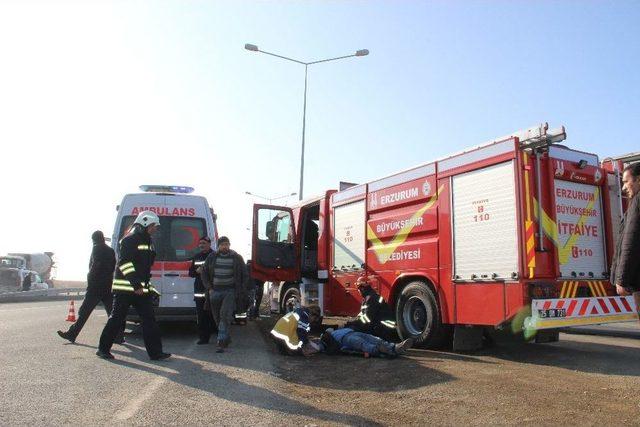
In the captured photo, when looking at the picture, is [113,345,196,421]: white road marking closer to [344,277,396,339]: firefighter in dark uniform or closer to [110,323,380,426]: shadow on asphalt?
[110,323,380,426]: shadow on asphalt

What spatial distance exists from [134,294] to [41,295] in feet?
75.0

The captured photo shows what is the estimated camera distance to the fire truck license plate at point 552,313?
6.52 meters

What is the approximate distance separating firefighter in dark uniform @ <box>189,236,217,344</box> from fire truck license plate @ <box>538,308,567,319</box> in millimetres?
4727

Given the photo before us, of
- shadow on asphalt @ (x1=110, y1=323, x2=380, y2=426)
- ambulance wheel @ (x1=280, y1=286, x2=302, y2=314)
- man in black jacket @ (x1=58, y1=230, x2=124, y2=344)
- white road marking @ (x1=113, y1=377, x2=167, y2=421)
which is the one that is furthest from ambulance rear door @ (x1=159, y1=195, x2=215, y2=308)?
white road marking @ (x1=113, y1=377, x2=167, y2=421)

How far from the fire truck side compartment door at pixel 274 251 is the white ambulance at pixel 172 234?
6.96ft

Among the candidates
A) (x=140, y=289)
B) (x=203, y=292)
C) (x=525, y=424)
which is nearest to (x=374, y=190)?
(x=203, y=292)

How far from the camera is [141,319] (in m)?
6.88

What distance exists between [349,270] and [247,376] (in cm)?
463

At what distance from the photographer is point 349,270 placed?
10.2 metres

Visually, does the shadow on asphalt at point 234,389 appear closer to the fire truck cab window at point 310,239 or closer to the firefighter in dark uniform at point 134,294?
the firefighter in dark uniform at point 134,294

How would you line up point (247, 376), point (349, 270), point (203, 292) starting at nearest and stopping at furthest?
point (247, 376) < point (203, 292) < point (349, 270)

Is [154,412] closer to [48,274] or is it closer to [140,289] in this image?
[140,289]

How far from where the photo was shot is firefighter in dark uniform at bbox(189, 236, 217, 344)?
27.8ft

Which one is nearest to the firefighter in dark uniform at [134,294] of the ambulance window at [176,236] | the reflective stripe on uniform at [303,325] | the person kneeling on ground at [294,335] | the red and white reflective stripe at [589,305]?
the person kneeling on ground at [294,335]
